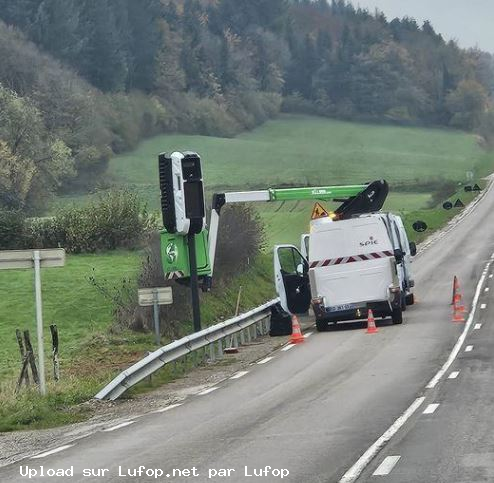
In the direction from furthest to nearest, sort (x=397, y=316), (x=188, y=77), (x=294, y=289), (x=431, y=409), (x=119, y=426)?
(x=188, y=77) → (x=294, y=289) → (x=397, y=316) → (x=119, y=426) → (x=431, y=409)

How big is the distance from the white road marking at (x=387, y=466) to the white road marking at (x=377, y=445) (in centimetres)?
16

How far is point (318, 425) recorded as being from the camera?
1515cm

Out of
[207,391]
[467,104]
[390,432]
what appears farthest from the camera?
[467,104]

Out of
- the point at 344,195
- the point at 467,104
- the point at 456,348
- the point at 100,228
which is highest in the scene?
the point at 467,104

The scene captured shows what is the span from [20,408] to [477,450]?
809 centimetres

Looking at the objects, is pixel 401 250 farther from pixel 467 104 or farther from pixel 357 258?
pixel 467 104

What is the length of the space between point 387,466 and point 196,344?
39.8ft

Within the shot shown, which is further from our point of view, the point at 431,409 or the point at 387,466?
the point at 431,409

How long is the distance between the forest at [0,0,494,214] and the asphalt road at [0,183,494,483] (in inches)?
1646

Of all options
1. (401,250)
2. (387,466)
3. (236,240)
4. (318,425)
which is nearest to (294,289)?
(401,250)

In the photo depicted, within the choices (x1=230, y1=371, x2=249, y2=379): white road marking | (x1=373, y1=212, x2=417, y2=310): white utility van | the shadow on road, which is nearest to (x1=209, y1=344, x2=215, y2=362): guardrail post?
(x1=230, y1=371, x2=249, y2=379): white road marking

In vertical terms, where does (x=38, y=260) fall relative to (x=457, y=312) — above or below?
above

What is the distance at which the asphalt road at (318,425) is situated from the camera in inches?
481

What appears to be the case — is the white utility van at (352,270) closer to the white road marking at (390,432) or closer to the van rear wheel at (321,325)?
the van rear wheel at (321,325)
